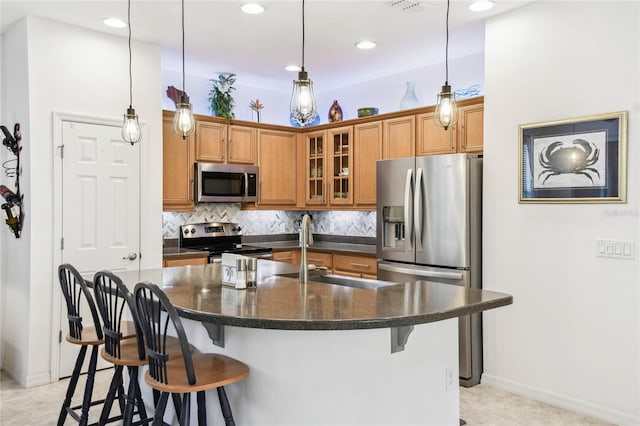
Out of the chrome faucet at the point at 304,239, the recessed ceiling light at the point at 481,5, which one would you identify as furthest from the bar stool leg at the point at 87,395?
the recessed ceiling light at the point at 481,5

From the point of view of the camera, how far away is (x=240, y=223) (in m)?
5.88

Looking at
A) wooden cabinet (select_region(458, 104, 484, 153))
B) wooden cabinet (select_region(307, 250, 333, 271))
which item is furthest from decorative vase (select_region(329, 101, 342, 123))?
wooden cabinet (select_region(458, 104, 484, 153))

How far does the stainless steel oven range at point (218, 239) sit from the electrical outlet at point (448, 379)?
2.87m

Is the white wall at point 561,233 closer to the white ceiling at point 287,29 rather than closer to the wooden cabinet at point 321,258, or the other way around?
the white ceiling at point 287,29

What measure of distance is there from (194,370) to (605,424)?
8.40 ft

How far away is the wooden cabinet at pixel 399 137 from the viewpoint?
4.80m

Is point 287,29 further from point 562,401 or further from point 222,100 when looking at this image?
point 562,401

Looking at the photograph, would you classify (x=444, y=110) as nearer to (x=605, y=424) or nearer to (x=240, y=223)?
(x=605, y=424)

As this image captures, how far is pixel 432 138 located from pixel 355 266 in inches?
56.6

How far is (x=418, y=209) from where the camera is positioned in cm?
408

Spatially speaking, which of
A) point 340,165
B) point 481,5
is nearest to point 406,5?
point 481,5

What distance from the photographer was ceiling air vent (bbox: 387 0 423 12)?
357cm

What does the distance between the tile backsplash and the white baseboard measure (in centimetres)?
225

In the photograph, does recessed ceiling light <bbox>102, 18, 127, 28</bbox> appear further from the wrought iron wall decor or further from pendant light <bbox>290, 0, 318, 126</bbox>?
pendant light <bbox>290, 0, 318, 126</bbox>
